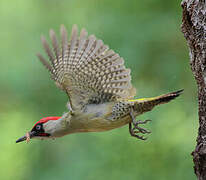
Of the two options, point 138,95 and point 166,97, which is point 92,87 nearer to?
point 166,97

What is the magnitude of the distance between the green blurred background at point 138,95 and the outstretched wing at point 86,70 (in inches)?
40.7

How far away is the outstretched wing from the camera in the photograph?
16.9ft

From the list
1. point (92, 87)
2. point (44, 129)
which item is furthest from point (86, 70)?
point (44, 129)

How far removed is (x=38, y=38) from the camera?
271 inches

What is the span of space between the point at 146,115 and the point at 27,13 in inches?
109

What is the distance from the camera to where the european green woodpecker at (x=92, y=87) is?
518cm

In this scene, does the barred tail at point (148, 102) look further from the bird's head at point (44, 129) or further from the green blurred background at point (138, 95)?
the bird's head at point (44, 129)

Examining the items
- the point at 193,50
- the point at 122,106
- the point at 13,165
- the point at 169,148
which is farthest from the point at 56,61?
the point at 13,165

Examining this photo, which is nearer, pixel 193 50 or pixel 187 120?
pixel 193 50

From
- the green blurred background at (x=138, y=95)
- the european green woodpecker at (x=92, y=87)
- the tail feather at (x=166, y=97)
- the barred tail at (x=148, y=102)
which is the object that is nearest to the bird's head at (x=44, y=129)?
the european green woodpecker at (x=92, y=87)

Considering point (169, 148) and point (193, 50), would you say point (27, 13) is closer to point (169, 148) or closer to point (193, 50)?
point (169, 148)

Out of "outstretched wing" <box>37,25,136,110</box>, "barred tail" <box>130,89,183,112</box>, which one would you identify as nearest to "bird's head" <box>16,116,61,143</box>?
"outstretched wing" <box>37,25,136,110</box>

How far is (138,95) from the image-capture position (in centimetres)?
638

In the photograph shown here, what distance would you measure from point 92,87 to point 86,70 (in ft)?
0.76
